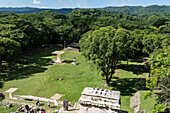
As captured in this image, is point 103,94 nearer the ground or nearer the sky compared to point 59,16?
nearer the ground

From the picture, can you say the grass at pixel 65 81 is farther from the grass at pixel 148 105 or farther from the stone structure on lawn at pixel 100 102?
the stone structure on lawn at pixel 100 102

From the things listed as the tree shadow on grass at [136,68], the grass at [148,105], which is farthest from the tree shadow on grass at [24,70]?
the grass at [148,105]

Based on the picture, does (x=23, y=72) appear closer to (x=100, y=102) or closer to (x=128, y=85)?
(x=128, y=85)

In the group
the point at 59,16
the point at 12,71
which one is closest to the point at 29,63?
the point at 12,71

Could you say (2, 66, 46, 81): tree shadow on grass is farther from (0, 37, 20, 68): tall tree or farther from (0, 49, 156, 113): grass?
(0, 37, 20, 68): tall tree

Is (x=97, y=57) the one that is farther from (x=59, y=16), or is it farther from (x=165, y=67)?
(x=59, y=16)

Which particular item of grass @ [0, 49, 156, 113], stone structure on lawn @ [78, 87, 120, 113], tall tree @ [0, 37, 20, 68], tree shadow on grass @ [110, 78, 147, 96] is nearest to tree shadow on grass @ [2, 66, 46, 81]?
grass @ [0, 49, 156, 113]

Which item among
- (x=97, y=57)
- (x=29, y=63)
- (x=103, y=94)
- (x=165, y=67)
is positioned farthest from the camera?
(x=29, y=63)
